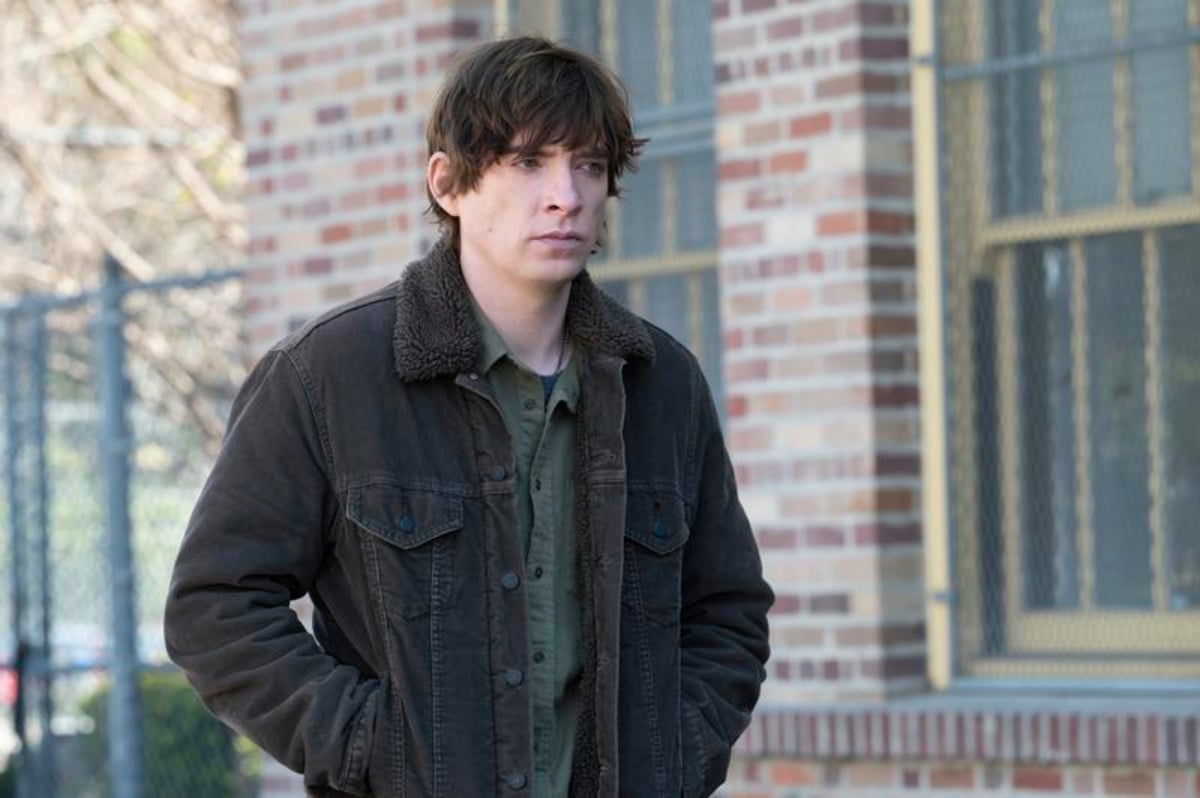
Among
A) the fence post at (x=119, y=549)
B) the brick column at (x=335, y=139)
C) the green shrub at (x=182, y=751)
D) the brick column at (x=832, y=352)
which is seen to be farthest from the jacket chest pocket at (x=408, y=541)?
the green shrub at (x=182, y=751)

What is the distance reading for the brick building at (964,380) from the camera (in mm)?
5938

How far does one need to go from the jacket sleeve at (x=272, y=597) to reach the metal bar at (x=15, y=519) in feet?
19.5

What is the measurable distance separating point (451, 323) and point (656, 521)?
16.7 inches

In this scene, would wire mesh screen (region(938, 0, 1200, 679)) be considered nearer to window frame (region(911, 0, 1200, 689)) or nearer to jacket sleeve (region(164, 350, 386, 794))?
window frame (region(911, 0, 1200, 689))

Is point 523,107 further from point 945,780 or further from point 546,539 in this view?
point 945,780

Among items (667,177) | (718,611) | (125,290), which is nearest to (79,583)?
(125,290)

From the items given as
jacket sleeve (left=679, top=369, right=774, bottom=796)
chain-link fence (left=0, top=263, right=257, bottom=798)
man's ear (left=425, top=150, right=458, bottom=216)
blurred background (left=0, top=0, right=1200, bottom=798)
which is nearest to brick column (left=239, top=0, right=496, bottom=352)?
blurred background (left=0, top=0, right=1200, bottom=798)

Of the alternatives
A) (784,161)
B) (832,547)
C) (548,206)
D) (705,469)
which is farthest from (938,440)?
(548,206)

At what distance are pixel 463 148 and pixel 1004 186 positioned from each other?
292cm

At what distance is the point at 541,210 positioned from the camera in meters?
3.55

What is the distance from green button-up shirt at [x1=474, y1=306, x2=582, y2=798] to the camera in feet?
11.7

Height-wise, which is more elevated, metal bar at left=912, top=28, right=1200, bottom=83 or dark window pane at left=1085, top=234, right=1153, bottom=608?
metal bar at left=912, top=28, right=1200, bottom=83

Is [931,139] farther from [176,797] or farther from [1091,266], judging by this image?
[176,797]

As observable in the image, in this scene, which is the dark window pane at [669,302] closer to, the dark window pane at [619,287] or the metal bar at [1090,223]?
the dark window pane at [619,287]
